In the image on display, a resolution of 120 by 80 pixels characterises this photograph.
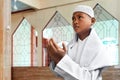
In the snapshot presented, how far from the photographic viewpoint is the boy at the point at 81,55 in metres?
0.55

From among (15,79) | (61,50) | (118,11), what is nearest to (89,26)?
(61,50)

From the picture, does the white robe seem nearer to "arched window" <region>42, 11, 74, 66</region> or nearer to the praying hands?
the praying hands

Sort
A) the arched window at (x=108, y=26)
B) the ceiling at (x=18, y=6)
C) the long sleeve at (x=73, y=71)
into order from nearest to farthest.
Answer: the long sleeve at (x=73, y=71) → the arched window at (x=108, y=26) → the ceiling at (x=18, y=6)

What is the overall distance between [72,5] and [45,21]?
279 mm

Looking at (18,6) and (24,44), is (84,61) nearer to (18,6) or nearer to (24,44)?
(24,44)

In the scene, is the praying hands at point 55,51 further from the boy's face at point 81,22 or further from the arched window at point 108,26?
the arched window at point 108,26

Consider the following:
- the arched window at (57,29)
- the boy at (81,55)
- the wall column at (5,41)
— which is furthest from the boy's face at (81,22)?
the arched window at (57,29)

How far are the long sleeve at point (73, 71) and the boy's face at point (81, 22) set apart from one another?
3.1 inches

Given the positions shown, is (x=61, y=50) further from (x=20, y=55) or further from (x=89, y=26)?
(x=20, y=55)

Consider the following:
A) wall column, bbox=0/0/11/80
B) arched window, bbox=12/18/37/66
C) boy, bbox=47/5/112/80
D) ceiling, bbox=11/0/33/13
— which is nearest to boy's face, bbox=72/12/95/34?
boy, bbox=47/5/112/80

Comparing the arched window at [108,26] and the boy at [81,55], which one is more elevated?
the arched window at [108,26]

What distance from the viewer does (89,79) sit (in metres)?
0.54

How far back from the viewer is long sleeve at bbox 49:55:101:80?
541 mm

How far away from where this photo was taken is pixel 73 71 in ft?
1.77
